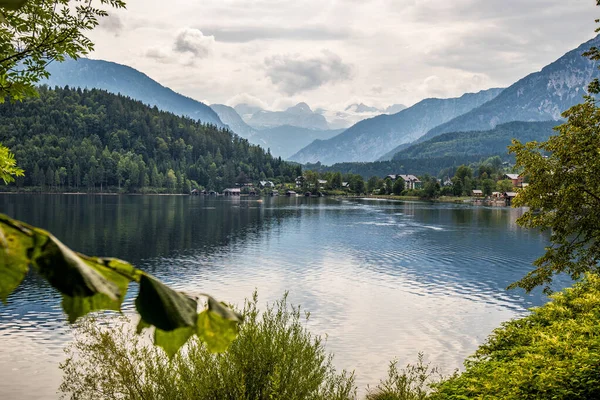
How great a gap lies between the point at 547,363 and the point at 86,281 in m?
12.2

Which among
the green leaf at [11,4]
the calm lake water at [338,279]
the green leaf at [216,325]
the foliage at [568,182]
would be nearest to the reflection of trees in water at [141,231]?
the calm lake water at [338,279]

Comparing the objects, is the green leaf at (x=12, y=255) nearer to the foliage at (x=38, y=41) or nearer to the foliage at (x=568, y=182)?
the foliage at (x=38, y=41)

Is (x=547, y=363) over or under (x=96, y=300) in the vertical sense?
under

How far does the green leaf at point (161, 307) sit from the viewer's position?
1.55m

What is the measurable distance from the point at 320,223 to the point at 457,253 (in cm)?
3988

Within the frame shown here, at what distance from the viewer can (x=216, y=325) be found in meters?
1.84

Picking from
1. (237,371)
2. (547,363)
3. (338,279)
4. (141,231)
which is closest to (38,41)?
(237,371)

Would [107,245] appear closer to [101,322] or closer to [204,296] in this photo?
[101,322]

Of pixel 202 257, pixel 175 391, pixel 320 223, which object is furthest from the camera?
pixel 320 223

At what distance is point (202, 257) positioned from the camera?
53500 millimetres

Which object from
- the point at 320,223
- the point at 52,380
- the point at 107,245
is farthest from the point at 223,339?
the point at 320,223

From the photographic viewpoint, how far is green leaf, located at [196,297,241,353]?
1.80m

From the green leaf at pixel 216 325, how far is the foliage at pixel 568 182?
58.2 feet

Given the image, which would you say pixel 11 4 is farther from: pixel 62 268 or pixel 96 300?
pixel 96 300
